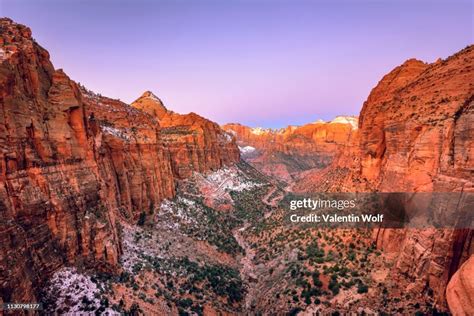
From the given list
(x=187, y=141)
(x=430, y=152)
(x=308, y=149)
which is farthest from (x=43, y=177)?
(x=308, y=149)

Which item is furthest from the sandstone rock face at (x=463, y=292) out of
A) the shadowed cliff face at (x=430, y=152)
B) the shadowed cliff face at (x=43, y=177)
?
the shadowed cliff face at (x=43, y=177)

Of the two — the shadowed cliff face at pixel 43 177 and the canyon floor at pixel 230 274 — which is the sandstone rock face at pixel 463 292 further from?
the shadowed cliff face at pixel 43 177

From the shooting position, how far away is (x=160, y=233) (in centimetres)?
3609

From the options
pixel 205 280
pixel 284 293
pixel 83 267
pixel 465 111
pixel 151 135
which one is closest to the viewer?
pixel 465 111

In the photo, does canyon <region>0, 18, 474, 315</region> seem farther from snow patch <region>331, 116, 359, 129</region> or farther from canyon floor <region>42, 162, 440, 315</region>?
snow patch <region>331, 116, 359, 129</region>

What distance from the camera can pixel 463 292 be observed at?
8180mm

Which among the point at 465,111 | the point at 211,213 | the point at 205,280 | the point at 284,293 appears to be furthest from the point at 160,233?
the point at 465,111

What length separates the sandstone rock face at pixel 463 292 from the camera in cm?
785

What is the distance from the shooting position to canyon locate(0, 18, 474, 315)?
15.5 meters

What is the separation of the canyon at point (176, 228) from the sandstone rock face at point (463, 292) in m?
0.05

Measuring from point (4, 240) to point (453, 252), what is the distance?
2524 cm

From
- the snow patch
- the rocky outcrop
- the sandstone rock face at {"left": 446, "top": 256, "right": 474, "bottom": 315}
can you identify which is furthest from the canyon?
the snow patch

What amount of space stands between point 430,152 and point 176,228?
33601 millimetres

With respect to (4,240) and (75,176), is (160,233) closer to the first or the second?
(75,176)
